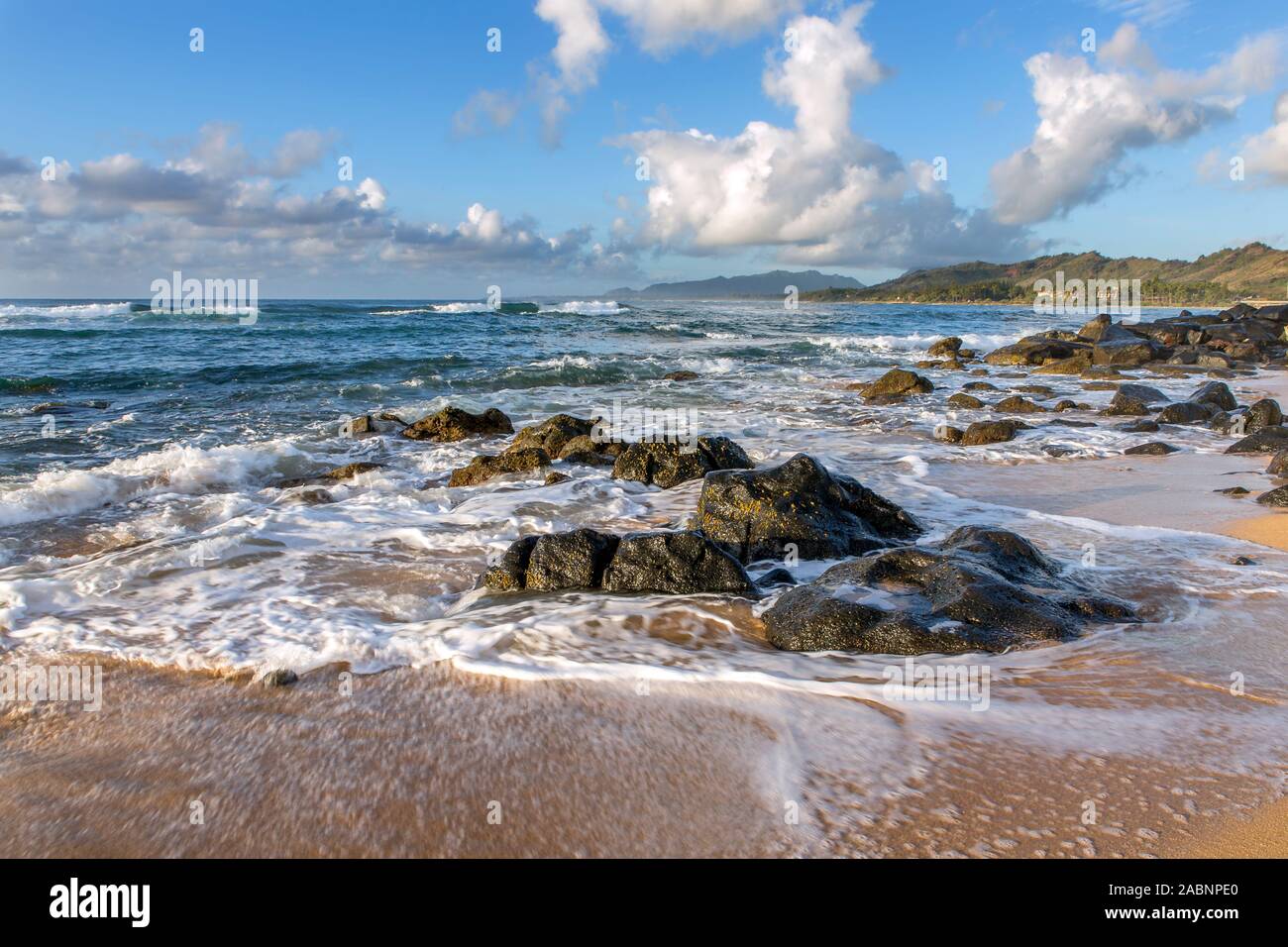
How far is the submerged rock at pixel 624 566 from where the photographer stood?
5004 millimetres

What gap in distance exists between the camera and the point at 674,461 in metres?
8.66

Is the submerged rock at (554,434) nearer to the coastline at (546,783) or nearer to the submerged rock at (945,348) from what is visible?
the coastline at (546,783)

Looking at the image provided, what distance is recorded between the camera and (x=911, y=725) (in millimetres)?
3285

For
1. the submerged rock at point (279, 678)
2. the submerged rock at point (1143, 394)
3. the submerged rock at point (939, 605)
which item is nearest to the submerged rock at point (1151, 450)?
the submerged rock at point (1143, 394)

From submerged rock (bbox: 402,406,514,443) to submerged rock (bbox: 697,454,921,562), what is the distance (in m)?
6.51

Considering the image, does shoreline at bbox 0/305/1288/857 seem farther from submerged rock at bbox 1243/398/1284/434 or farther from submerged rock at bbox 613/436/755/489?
submerged rock at bbox 1243/398/1284/434

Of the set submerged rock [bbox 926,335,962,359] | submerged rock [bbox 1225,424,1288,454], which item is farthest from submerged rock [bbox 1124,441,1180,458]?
submerged rock [bbox 926,335,962,359]

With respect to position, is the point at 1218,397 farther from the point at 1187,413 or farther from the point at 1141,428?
the point at 1141,428

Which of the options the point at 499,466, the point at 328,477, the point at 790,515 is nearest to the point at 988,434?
the point at 790,515

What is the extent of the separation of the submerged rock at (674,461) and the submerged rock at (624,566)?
3341 millimetres

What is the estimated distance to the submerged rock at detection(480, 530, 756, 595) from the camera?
5.00 meters
